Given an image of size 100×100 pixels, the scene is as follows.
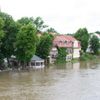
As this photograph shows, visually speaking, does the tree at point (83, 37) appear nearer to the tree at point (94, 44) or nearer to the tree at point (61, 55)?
the tree at point (94, 44)

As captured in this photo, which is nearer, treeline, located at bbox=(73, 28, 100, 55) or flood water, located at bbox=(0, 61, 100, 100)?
flood water, located at bbox=(0, 61, 100, 100)

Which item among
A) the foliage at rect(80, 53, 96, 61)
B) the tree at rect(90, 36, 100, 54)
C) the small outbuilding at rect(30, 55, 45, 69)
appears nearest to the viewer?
the small outbuilding at rect(30, 55, 45, 69)

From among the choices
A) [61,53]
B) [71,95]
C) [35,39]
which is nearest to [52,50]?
[61,53]

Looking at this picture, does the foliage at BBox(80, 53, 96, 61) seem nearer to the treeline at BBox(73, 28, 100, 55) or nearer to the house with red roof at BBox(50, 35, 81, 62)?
the house with red roof at BBox(50, 35, 81, 62)

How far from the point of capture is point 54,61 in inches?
2539

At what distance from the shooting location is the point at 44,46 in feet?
195

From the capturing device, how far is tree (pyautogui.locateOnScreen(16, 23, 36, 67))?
168ft

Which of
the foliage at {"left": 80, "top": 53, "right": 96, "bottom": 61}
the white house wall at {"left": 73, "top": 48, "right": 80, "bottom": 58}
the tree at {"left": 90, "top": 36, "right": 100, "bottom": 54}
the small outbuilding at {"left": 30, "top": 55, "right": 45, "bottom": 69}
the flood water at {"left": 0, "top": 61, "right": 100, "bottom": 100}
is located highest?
the tree at {"left": 90, "top": 36, "right": 100, "bottom": 54}

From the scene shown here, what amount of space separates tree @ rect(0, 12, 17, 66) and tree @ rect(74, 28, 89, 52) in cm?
2924

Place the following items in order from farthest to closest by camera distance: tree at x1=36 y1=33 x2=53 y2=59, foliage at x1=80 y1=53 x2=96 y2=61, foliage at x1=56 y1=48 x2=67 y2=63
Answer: foliage at x1=80 y1=53 x2=96 y2=61, foliage at x1=56 y1=48 x2=67 y2=63, tree at x1=36 y1=33 x2=53 y2=59

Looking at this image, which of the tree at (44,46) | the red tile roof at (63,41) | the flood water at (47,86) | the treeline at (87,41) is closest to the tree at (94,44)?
the treeline at (87,41)

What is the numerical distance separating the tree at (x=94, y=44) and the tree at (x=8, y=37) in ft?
107

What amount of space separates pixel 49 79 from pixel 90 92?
9.98 meters

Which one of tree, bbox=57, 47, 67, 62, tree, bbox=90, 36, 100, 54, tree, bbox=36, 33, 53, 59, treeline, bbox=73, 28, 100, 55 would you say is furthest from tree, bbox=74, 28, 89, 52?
tree, bbox=36, 33, 53, 59
